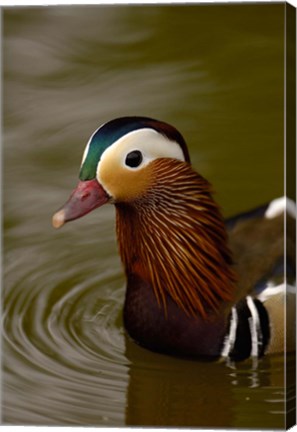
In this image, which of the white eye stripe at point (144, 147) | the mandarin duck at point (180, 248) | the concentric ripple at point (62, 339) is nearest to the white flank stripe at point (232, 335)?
the mandarin duck at point (180, 248)

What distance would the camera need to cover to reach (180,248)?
3602 mm

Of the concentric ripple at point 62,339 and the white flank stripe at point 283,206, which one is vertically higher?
the white flank stripe at point 283,206

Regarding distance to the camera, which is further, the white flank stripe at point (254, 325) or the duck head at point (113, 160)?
the white flank stripe at point (254, 325)

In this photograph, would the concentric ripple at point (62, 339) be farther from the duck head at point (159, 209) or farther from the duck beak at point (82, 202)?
the duck beak at point (82, 202)

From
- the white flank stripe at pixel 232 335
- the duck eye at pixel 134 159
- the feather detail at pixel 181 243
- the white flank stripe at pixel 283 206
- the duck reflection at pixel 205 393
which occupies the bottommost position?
the duck reflection at pixel 205 393

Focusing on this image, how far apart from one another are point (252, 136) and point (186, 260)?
33cm

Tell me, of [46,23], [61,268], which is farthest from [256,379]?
[46,23]

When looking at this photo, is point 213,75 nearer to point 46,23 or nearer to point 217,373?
point 46,23

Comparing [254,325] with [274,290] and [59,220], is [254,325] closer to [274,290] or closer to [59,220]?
[274,290]

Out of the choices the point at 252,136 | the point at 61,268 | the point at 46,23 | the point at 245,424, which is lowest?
the point at 245,424

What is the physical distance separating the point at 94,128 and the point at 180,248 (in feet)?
1.12

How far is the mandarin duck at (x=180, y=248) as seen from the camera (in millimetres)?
3402

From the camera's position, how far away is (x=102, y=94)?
3535mm

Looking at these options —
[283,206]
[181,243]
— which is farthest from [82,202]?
[283,206]
